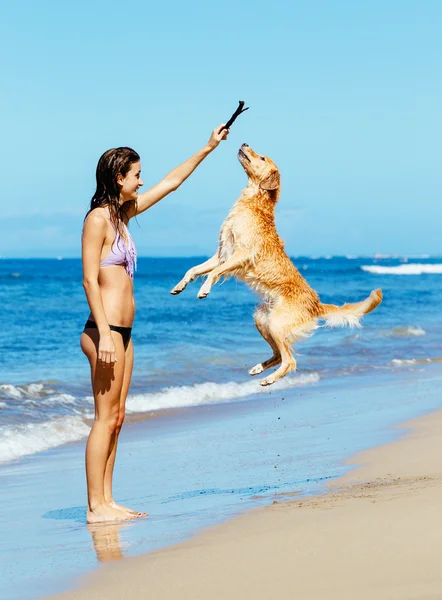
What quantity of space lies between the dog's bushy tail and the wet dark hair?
103 inches

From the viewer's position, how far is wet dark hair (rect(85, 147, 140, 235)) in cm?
482

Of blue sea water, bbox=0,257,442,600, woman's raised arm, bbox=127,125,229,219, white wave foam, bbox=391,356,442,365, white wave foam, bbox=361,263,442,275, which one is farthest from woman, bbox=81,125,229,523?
white wave foam, bbox=361,263,442,275

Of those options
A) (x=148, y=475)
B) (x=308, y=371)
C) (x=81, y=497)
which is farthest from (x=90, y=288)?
(x=308, y=371)

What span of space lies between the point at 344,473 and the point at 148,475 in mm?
1496

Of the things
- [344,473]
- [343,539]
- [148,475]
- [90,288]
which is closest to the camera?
[343,539]

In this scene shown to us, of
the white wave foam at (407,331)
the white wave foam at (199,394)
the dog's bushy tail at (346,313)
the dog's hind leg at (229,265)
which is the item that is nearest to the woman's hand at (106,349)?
the dog's hind leg at (229,265)

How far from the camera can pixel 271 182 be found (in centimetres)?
678

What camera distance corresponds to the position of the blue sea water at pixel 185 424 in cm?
461

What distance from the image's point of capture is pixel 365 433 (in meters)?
7.64

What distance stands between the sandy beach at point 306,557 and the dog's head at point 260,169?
9.59 feet

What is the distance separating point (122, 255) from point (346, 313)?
268 centimetres

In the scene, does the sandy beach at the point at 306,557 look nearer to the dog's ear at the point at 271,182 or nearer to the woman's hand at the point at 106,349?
the woman's hand at the point at 106,349

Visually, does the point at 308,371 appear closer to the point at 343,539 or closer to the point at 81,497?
the point at 81,497

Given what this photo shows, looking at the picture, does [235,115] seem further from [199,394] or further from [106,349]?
[199,394]
